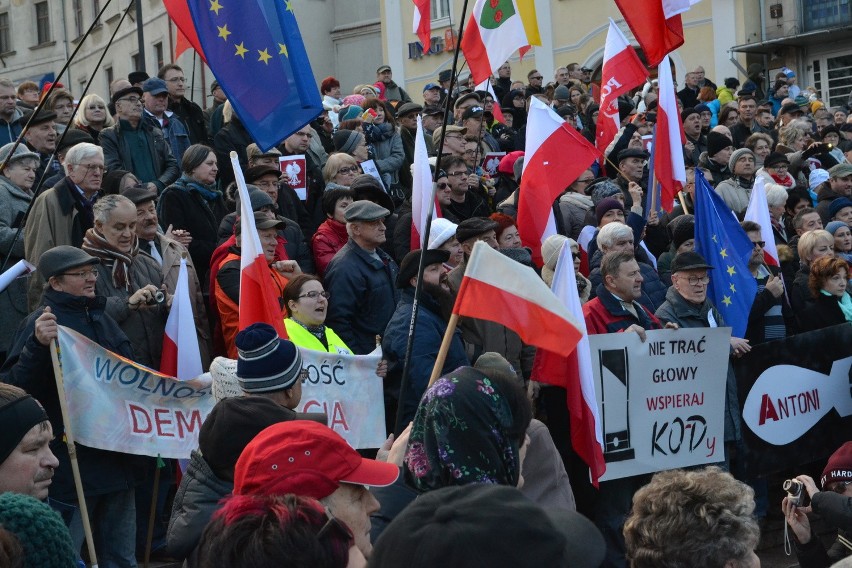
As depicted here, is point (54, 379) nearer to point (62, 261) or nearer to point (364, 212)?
point (62, 261)

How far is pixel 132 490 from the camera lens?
639 cm

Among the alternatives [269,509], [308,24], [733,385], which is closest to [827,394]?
[733,385]

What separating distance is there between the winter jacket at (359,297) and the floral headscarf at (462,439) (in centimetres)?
425

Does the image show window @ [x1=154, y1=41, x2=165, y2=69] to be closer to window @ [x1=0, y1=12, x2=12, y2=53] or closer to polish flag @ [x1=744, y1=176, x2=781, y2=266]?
window @ [x1=0, y1=12, x2=12, y2=53]

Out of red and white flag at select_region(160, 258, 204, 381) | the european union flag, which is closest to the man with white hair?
red and white flag at select_region(160, 258, 204, 381)

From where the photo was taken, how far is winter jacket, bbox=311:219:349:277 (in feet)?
29.3

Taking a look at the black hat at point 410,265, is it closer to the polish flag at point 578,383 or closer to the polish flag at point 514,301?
the polish flag at point 578,383

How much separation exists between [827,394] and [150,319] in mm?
5251

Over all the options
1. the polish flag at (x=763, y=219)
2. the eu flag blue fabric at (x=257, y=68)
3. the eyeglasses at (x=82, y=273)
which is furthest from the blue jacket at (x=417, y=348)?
the polish flag at (x=763, y=219)

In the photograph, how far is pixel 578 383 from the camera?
7.19 meters

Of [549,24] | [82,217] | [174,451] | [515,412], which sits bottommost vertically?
[174,451]

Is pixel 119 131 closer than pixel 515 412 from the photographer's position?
No

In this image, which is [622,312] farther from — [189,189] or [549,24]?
[549,24]

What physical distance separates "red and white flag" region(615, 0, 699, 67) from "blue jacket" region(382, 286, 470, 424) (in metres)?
3.17
